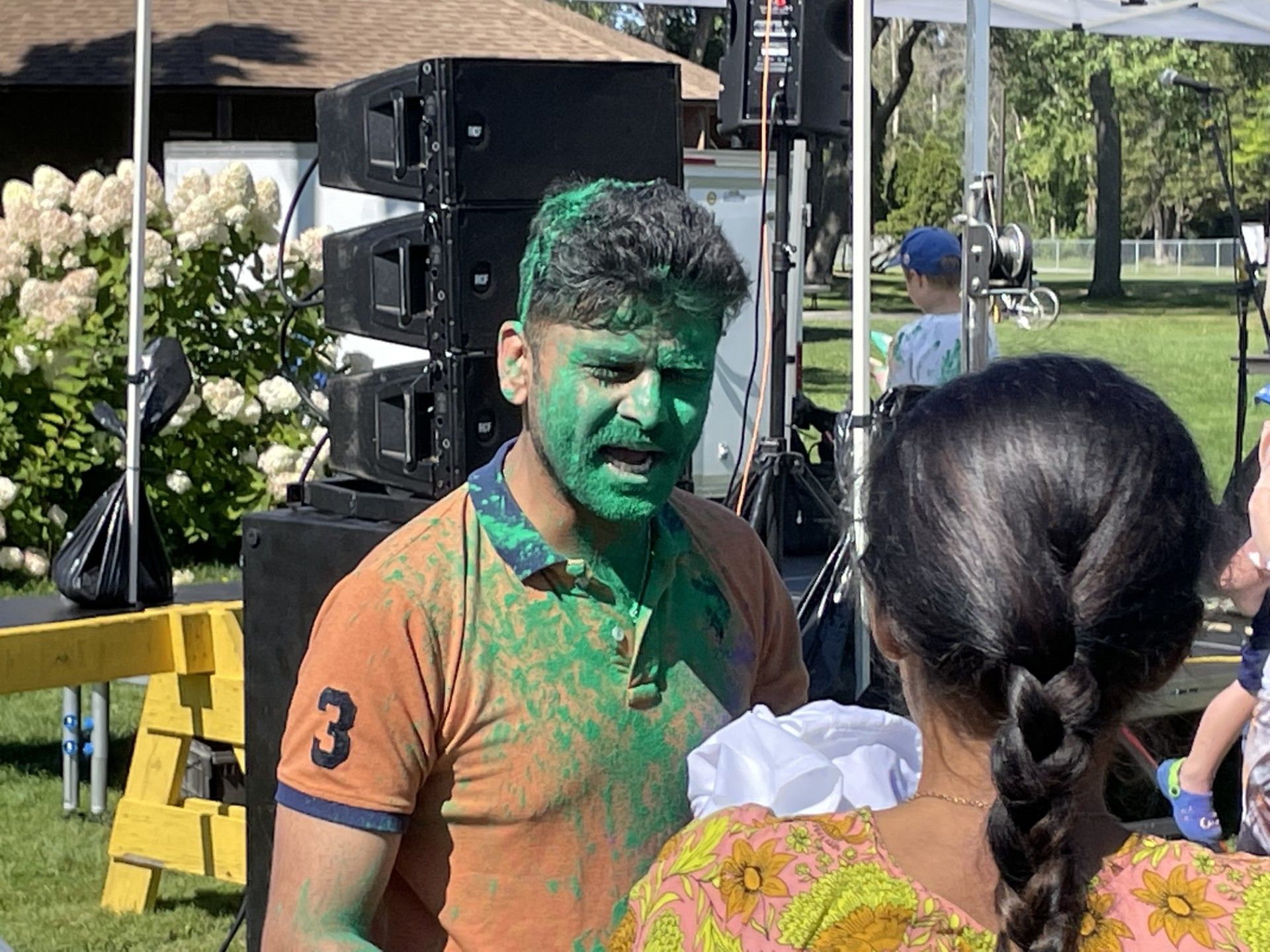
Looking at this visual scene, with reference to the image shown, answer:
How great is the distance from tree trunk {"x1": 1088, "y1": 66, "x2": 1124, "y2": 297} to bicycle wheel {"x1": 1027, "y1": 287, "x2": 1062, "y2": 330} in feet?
114

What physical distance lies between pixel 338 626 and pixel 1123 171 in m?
54.9

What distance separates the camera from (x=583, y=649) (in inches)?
75.6

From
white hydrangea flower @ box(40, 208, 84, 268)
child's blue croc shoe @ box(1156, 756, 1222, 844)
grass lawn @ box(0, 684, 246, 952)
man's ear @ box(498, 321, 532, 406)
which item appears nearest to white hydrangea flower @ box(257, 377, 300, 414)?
white hydrangea flower @ box(40, 208, 84, 268)

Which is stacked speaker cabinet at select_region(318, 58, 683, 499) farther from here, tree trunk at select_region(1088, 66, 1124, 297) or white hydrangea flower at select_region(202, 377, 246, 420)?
tree trunk at select_region(1088, 66, 1124, 297)

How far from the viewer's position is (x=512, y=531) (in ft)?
6.38

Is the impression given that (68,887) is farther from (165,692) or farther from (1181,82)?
(1181,82)

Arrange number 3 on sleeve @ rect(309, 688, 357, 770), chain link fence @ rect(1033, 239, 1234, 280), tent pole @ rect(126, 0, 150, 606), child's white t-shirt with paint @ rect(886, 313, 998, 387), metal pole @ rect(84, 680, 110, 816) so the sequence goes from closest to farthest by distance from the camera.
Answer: number 3 on sleeve @ rect(309, 688, 357, 770)
tent pole @ rect(126, 0, 150, 606)
metal pole @ rect(84, 680, 110, 816)
child's white t-shirt with paint @ rect(886, 313, 998, 387)
chain link fence @ rect(1033, 239, 1234, 280)

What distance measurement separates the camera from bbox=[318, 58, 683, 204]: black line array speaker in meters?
3.40

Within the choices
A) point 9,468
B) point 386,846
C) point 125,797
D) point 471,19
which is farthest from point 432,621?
point 471,19

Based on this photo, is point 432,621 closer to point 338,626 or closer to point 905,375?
point 338,626

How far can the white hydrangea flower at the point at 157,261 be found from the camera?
26.9 ft

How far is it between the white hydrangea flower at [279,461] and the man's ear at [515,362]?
6689 millimetres

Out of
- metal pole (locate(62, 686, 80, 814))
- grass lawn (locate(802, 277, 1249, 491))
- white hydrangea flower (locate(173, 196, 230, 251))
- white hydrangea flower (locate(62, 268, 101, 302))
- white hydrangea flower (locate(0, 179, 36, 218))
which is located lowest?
metal pole (locate(62, 686, 80, 814))

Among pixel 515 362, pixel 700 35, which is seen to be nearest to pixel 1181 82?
pixel 515 362
